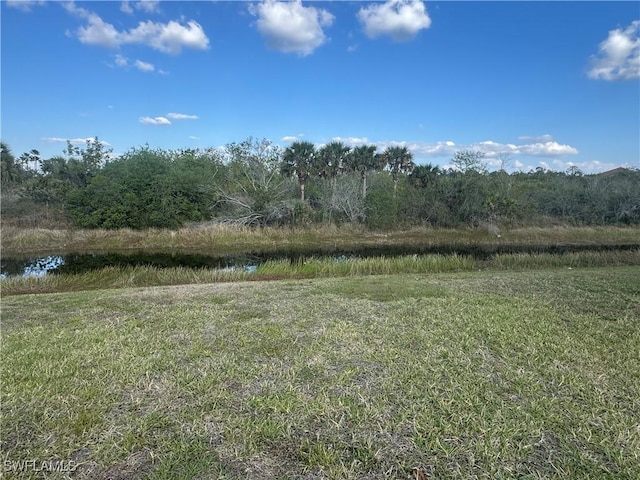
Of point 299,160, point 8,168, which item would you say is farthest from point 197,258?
point 8,168

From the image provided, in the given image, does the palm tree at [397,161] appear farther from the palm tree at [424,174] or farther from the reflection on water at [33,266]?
the reflection on water at [33,266]

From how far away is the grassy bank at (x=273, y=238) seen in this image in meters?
23.8

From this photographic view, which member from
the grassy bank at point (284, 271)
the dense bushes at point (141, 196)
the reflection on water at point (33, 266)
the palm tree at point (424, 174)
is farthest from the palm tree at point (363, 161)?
the reflection on water at point (33, 266)

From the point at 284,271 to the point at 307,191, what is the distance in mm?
19763

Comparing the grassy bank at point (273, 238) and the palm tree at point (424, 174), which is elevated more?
the palm tree at point (424, 174)

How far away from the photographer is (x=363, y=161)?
31453 mm

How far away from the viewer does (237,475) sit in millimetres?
2143

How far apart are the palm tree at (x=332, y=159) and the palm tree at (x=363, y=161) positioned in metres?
0.59

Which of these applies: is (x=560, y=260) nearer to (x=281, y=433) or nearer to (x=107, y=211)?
(x=281, y=433)

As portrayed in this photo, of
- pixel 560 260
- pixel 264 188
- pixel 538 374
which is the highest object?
pixel 264 188

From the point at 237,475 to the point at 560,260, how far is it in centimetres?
1591

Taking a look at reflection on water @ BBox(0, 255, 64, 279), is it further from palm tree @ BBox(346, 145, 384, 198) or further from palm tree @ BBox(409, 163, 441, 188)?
palm tree @ BBox(409, 163, 441, 188)

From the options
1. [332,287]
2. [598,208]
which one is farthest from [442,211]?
[332,287]

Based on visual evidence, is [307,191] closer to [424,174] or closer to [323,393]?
[424,174]
